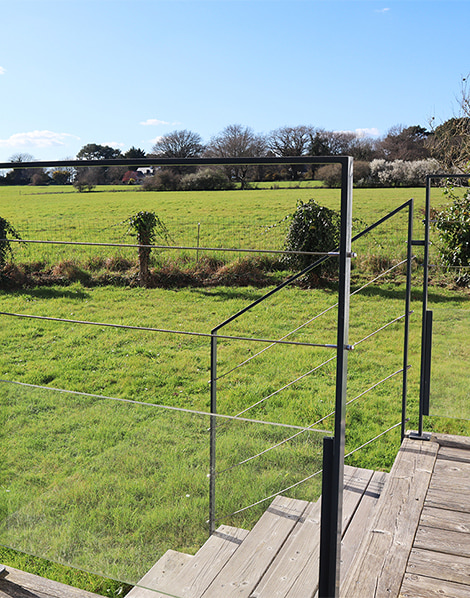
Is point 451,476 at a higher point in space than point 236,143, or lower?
lower

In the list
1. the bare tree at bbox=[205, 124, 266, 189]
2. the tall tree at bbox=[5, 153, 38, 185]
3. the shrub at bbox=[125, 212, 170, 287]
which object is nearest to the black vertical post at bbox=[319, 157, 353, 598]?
the tall tree at bbox=[5, 153, 38, 185]

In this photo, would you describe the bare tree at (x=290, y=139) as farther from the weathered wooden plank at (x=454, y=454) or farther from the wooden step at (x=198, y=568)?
the wooden step at (x=198, y=568)

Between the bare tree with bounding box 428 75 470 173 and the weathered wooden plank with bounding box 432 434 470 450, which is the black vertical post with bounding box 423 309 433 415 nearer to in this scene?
the weathered wooden plank with bounding box 432 434 470 450

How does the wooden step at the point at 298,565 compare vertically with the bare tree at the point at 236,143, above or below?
below

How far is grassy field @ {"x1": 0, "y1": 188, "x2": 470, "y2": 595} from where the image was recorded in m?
0.93

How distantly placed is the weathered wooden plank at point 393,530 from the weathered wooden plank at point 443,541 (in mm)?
20

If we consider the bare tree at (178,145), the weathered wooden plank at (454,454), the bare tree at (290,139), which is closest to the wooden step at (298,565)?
the weathered wooden plank at (454,454)

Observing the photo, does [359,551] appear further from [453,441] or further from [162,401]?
[162,401]

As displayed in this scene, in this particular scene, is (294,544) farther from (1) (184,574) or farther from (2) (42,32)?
(2) (42,32)

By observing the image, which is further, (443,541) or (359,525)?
(359,525)

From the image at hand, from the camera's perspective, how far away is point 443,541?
1.15 m

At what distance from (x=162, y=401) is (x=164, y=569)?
2.89m

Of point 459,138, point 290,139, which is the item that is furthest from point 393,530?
point 290,139

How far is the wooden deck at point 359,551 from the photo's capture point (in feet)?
2.78
